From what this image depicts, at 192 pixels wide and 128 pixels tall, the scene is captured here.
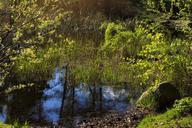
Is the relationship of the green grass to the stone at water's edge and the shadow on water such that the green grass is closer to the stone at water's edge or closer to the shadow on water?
the stone at water's edge

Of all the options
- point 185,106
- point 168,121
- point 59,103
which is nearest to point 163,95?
point 185,106

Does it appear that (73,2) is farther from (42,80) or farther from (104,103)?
(104,103)

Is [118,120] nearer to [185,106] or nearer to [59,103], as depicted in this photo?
[185,106]

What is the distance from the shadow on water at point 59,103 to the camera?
1166 centimetres

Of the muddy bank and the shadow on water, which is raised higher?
the shadow on water

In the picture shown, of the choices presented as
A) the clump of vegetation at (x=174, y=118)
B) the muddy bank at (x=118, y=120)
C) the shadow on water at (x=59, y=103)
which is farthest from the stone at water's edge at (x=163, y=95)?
the shadow on water at (x=59, y=103)

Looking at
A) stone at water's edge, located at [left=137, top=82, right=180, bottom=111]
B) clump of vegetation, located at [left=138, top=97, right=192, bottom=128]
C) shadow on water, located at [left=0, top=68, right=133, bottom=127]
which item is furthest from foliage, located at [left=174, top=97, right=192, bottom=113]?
shadow on water, located at [left=0, top=68, right=133, bottom=127]

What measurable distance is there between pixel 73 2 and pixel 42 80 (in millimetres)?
13401

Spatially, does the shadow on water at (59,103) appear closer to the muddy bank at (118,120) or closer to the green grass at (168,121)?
the muddy bank at (118,120)

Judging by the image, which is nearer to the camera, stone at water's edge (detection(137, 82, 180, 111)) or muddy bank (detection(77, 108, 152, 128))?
muddy bank (detection(77, 108, 152, 128))

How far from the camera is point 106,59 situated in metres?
16.3

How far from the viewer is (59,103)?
1284 cm

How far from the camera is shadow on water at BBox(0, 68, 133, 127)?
459 inches

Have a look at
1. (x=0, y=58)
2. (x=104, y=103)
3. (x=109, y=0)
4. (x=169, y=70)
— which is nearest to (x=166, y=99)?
(x=169, y=70)
